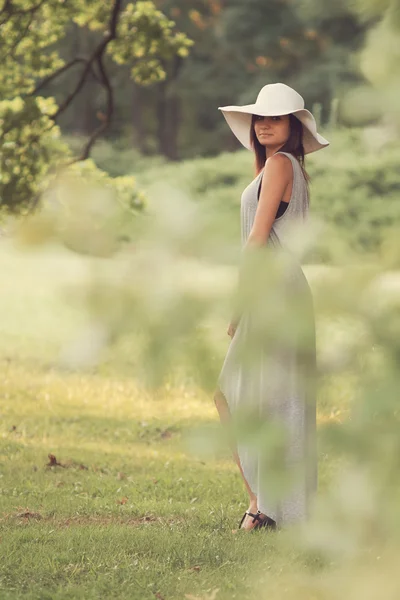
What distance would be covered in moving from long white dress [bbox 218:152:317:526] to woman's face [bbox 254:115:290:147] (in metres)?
2.94

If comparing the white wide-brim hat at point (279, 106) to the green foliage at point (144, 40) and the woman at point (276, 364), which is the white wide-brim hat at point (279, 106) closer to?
the woman at point (276, 364)

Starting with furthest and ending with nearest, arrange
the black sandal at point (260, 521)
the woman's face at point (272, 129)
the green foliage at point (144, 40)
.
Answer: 1. the green foliage at point (144, 40)
2. the black sandal at point (260, 521)
3. the woman's face at point (272, 129)

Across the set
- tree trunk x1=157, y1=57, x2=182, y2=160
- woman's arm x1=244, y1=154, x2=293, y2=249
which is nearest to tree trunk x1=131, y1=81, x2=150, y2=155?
tree trunk x1=157, y1=57, x2=182, y2=160

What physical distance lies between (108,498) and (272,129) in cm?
242

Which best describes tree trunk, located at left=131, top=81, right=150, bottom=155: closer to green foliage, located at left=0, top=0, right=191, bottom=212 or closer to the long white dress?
green foliage, located at left=0, top=0, right=191, bottom=212

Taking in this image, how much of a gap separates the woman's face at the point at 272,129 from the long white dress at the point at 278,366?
2.94 m

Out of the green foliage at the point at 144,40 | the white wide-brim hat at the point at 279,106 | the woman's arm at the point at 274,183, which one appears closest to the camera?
the white wide-brim hat at the point at 279,106

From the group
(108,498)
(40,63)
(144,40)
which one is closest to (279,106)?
(108,498)

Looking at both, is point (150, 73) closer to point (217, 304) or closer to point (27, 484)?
point (27, 484)

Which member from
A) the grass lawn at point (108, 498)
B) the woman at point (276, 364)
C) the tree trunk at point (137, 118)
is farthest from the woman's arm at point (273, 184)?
the tree trunk at point (137, 118)

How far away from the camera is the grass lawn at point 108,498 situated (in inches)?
37.7

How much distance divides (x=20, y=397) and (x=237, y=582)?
5.20 meters

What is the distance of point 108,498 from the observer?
17.6 ft

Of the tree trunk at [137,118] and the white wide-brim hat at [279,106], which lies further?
the tree trunk at [137,118]
